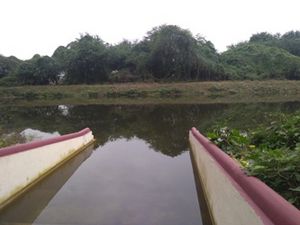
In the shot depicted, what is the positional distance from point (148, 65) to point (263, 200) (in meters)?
38.0

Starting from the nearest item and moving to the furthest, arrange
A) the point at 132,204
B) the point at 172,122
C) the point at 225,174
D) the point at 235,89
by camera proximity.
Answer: the point at 225,174 → the point at 132,204 → the point at 172,122 → the point at 235,89

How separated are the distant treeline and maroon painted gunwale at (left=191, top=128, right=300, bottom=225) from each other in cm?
3565

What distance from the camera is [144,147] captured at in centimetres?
1043

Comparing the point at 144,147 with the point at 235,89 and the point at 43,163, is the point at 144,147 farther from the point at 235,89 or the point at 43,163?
the point at 235,89

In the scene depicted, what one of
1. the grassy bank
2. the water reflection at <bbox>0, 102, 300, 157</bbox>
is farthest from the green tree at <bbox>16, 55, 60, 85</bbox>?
the water reflection at <bbox>0, 102, 300, 157</bbox>

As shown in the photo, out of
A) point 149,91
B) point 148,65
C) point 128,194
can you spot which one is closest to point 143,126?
point 128,194

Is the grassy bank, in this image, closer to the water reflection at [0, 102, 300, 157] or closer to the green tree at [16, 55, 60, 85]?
the green tree at [16, 55, 60, 85]

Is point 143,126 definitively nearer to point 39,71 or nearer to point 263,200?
point 263,200

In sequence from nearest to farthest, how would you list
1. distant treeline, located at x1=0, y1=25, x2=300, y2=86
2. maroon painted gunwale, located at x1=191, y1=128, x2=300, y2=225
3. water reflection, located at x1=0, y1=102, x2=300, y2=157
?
1. maroon painted gunwale, located at x1=191, y1=128, x2=300, y2=225
2. water reflection, located at x1=0, y1=102, x2=300, y2=157
3. distant treeline, located at x1=0, y1=25, x2=300, y2=86

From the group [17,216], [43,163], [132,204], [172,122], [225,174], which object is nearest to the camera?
[225,174]

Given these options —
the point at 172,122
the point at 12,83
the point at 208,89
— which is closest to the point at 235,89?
the point at 208,89

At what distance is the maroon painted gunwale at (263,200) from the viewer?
2240 mm

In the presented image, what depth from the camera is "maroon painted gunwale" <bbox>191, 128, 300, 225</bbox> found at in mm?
2240

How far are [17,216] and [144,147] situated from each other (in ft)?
19.6
